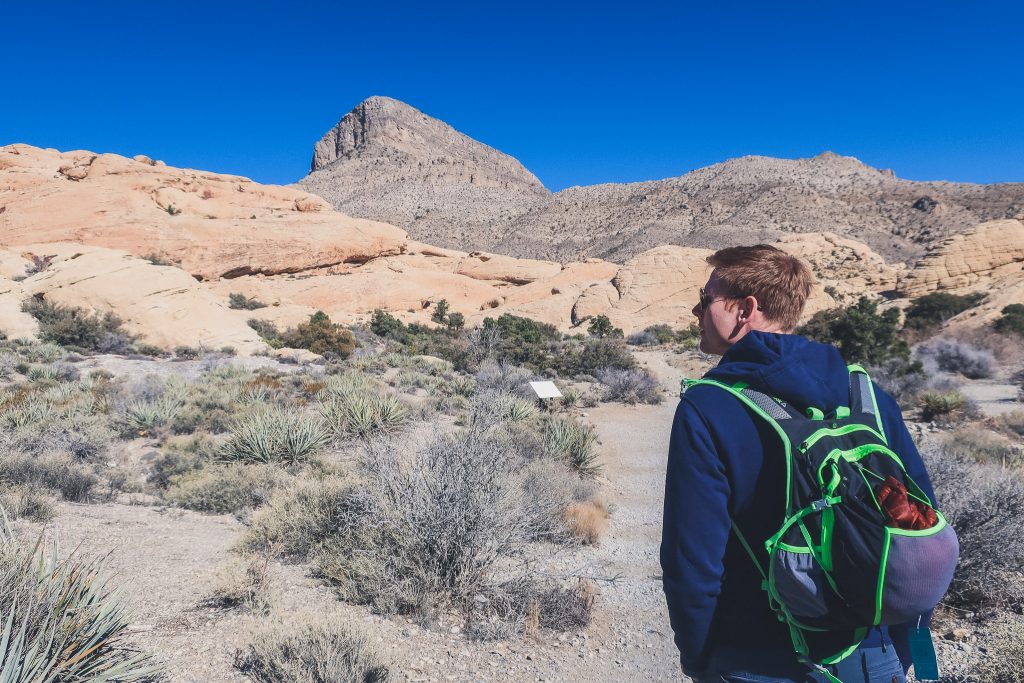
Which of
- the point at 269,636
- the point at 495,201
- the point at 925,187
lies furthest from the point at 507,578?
the point at 495,201

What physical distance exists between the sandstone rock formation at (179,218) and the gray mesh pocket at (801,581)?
25906 mm

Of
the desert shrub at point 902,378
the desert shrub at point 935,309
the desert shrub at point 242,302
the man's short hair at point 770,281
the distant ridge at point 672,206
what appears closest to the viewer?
the man's short hair at point 770,281

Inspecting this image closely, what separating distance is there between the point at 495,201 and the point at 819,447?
71699 millimetres

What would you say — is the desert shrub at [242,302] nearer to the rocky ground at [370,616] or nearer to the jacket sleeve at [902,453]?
the rocky ground at [370,616]

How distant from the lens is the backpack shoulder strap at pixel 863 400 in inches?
51.3

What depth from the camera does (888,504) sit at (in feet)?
3.53

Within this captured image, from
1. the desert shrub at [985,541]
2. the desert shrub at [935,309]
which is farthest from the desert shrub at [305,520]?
the desert shrub at [935,309]

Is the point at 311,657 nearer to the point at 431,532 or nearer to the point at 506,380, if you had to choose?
the point at 431,532

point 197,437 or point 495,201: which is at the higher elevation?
point 495,201

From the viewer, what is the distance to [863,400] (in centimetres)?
133

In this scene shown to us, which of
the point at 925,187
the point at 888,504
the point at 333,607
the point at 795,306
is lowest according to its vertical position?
the point at 333,607

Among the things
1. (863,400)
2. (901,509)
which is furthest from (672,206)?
(901,509)

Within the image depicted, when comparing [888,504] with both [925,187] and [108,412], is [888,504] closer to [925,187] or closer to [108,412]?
[108,412]

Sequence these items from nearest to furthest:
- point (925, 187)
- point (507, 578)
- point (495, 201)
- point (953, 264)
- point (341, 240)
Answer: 1. point (507, 578)
2. point (953, 264)
3. point (341, 240)
4. point (925, 187)
5. point (495, 201)
